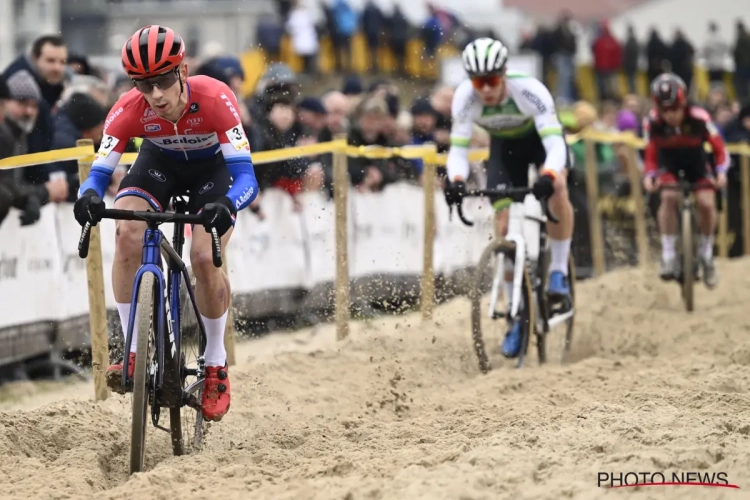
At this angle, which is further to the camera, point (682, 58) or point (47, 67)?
point (682, 58)

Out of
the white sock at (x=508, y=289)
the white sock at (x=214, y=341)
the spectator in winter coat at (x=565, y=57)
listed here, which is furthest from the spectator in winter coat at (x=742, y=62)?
the white sock at (x=214, y=341)

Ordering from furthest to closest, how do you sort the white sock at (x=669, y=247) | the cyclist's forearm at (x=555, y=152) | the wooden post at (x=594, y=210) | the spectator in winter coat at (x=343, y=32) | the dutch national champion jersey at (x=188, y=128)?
the spectator in winter coat at (x=343, y=32), the wooden post at (x=594, y=210), the white sock at (x=669, y=247), the cyclist's forearm at (x=555, y=152), the dutch national champion jersey at (x=188, y=128)

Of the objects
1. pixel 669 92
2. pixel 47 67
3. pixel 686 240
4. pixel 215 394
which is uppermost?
pixel 47 67

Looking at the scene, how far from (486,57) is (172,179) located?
9.95 ft

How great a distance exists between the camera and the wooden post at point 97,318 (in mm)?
7027

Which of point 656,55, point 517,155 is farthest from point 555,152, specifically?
point 656,55

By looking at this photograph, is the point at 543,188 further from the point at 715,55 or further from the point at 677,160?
the point at 715,55

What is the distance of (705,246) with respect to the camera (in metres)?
12.2

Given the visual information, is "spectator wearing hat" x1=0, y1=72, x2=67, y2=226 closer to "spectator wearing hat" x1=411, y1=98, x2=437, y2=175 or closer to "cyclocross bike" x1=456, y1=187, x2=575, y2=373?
"cyclocross bike" x1=456, y1=187, x2=575, y2=373

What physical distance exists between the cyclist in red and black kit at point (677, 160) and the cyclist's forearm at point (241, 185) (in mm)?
6797

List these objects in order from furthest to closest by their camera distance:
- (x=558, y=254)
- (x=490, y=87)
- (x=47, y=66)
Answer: (x=47, y=66), (x=558, y=254), (x=490, y=87)

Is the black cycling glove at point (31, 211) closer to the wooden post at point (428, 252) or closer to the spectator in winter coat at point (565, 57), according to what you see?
the wooden post at point (428, 252)

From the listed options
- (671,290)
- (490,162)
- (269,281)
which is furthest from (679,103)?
(269,281)

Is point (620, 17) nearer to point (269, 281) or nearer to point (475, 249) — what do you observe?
point (475, 249)
